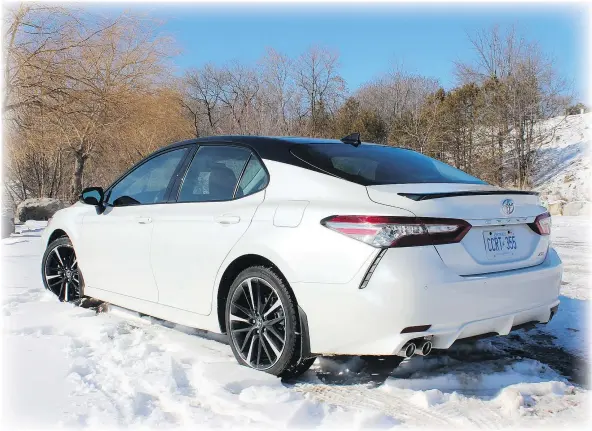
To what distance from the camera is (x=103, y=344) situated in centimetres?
379

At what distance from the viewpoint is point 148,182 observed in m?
4.48

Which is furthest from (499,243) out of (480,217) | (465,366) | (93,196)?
(93,196)

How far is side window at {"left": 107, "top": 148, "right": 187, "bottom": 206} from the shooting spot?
424cm

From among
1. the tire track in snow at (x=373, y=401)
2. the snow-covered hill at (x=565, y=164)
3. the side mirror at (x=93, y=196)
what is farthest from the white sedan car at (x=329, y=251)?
the snow-covered hill at (x=565, y=164)

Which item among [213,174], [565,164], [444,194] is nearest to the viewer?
[444,194]

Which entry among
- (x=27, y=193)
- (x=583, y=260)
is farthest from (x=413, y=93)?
(x=583, y=260)

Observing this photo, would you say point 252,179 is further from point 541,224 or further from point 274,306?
point 541,224

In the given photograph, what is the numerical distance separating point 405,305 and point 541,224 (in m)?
1.24

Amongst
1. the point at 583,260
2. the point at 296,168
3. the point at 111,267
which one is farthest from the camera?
the point at 583,260

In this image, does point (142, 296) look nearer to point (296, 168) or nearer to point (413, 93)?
point (296, 168)

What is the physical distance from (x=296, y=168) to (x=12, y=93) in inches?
626

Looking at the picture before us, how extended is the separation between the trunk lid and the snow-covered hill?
86.1ft

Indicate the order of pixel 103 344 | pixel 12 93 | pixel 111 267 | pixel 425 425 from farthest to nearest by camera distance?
pixel 12 93
pixel 111 267
pixel 103 344
pixel 425 425

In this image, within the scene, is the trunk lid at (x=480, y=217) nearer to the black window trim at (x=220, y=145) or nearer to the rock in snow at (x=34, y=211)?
the black window trim at (x=220, y=145)
